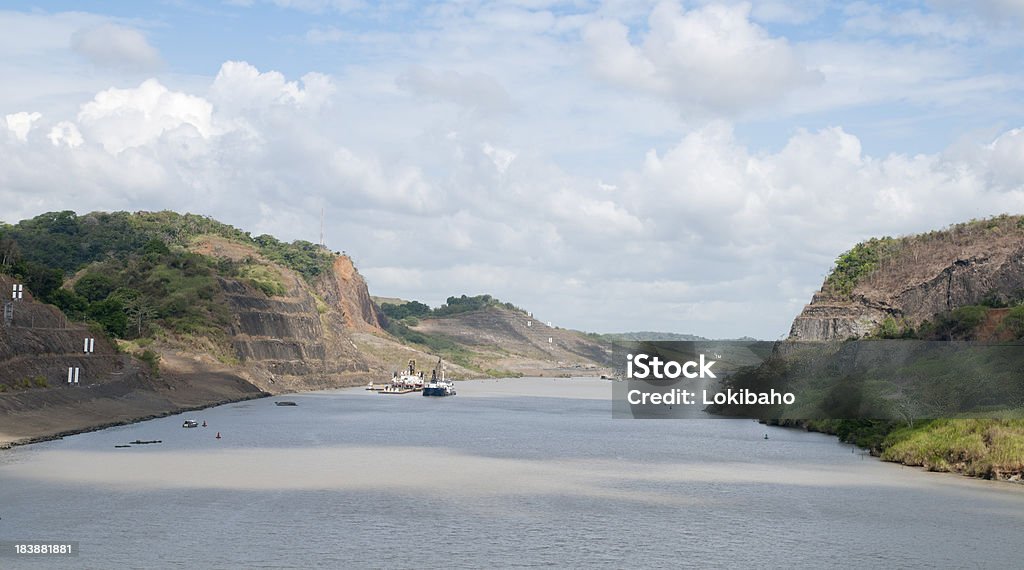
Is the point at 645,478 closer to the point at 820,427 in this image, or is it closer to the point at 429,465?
the point at 429,465

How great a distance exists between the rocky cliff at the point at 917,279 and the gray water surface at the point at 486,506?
39.5 meters

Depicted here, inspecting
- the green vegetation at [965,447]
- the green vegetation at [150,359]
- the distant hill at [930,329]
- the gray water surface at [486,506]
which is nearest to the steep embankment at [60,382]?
the green vegetation at [150,359]

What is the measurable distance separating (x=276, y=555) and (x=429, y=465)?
143 feet

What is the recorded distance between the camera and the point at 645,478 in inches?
3533

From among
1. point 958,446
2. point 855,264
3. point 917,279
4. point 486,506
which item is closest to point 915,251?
point 917,279

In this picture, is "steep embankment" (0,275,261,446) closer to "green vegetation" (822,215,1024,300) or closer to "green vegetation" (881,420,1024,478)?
"green vegetation" (881,420,1024,478)

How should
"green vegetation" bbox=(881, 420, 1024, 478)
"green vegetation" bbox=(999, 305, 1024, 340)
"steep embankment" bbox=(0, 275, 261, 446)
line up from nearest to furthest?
"green vegetation" bbox=(881, 420, 1024, 478) < "green vegetation" bbox=(999, 305, 1024, 340) < "steep embankment" bbox=(0, 275, 261, 446)

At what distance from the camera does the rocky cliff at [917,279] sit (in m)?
142

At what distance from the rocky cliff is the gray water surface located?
39.5 metres

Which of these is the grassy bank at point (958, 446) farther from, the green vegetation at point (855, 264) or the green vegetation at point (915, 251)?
the green vegetation at point (855, 264)

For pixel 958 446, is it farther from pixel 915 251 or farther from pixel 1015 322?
pixel 915 251

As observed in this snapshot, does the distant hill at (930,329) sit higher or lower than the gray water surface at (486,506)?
higher

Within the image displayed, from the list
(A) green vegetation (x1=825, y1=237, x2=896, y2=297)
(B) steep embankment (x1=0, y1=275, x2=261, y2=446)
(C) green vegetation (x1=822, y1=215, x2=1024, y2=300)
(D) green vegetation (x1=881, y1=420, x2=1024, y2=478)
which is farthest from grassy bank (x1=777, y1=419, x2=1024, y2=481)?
(B) steep embankment (x1=0, y1=275, x2=261, y2=446)

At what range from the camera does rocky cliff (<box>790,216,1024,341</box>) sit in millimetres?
A: 142375
